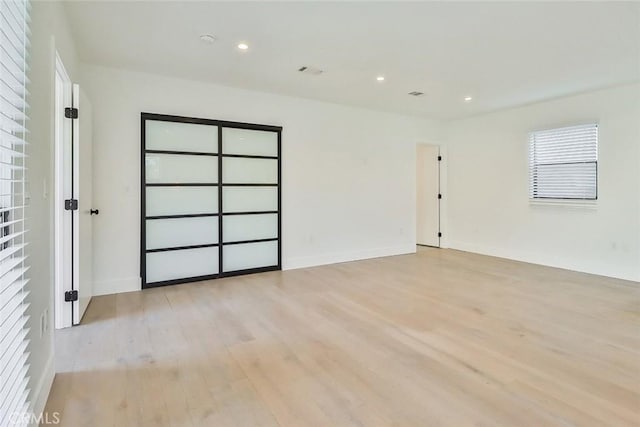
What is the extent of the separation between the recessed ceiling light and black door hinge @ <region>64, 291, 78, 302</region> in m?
2.61

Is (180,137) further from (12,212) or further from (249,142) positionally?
(12,212)

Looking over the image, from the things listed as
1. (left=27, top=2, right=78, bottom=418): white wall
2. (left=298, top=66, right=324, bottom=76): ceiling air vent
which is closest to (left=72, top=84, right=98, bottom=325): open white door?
(left=27, top=2, right=78, bottom=418): white wall

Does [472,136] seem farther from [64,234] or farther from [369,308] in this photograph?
[64,234]

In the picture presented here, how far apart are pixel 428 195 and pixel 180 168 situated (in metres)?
5.28

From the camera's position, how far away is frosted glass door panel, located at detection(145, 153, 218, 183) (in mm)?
4371

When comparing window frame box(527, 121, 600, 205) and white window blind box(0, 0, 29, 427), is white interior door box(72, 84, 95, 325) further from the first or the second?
window frame box(527, 121, 600, 205)

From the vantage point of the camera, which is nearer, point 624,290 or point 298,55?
point 298,55

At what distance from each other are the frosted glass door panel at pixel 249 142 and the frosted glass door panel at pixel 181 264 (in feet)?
4.67

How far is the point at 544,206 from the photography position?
577 centimetres

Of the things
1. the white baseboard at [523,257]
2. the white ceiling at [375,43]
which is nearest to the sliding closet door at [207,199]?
the white ceiling at [375,43]

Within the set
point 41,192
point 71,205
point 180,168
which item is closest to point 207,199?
point 180,168

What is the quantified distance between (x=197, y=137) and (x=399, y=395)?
391 cm

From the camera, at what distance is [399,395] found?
2057 mm

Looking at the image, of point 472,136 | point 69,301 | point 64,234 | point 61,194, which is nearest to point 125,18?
point 61,194
